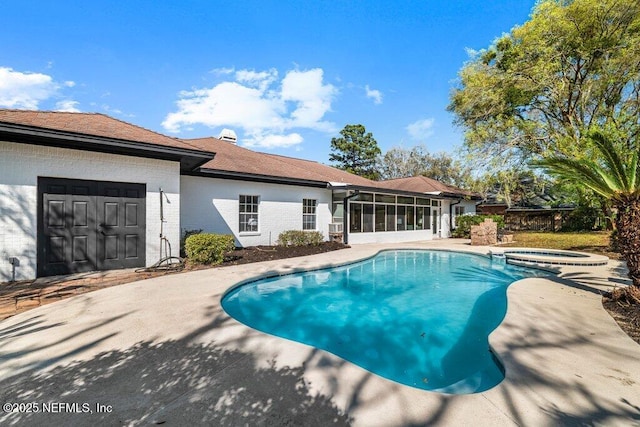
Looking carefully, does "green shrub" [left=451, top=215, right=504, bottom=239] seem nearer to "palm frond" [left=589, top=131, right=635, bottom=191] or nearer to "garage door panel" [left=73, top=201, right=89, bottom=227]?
"palm frond" [left=589, top=131, right=635, bottom=191]

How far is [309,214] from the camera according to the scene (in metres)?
14.0

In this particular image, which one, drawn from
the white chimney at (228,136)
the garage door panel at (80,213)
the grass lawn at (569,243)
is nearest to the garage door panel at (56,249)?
the garage door panel at (80,213)

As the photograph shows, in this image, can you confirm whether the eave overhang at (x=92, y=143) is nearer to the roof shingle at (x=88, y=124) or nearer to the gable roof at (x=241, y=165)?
the roof shingle at (x=88, y=124)

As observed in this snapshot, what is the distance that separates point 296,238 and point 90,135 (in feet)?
25.0

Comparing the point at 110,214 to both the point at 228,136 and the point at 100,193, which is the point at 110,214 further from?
the point at 228,136

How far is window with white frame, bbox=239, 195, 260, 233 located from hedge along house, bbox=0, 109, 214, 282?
11.4 ft

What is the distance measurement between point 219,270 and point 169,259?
68.9 inches

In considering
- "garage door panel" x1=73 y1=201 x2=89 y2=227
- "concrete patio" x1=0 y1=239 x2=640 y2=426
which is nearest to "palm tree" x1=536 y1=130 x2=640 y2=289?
"concrete patio" x1=0 y1=239 x2=640 y2=426

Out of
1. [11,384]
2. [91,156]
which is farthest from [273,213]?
[11,384]

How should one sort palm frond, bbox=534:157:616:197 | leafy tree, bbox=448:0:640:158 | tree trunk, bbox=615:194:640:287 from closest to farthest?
1. tree trunk, bbox=615:194:640:287
2. palm frond, bbox=534:157:616:197
3. leafy tree, bbox=448:0:640:158

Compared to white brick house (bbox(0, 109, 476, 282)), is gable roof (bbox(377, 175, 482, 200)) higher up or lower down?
higher up

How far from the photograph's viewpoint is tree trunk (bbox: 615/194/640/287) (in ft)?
15.4

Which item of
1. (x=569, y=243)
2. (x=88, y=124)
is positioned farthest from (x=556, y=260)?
(x=88, y=124)

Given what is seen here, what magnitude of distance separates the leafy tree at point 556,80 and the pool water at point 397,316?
420 inches
